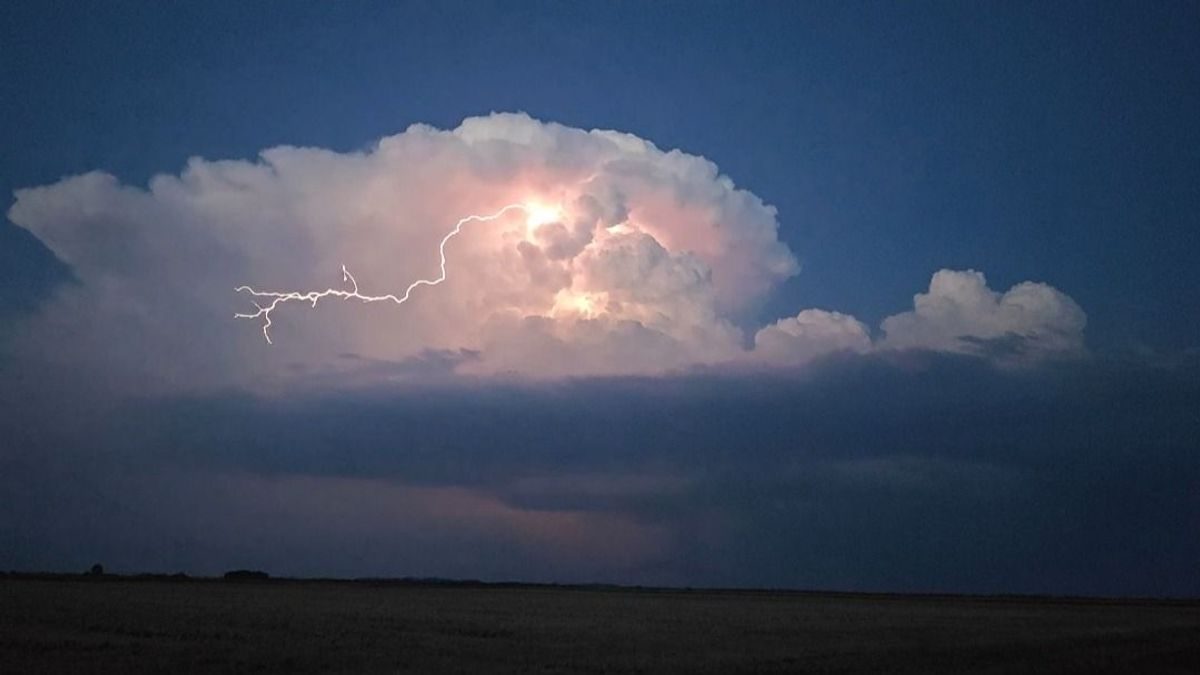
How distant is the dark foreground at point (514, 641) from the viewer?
2983 centimetres

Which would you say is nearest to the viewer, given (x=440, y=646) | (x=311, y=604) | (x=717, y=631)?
(x=440, y=646)

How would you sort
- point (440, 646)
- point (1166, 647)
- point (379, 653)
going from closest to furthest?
point (379, 653), point (440, 646), point (1166, 647)

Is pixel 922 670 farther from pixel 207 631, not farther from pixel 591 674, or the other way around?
pixel 207 631

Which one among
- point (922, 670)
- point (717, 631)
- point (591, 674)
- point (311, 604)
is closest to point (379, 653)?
point (591, 674)

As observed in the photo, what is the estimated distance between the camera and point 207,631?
123 ft

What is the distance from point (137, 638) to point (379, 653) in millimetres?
7922

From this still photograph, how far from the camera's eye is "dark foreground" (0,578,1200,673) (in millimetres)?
29828

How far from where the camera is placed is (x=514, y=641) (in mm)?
38969

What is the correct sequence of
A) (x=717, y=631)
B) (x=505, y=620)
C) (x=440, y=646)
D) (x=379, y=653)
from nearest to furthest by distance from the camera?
(x=379, y=653), (x=440, y=646), (x=717, y=631), (x=505, y=620)

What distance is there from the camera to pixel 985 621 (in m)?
63.2

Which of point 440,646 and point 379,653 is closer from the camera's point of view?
point 379,653

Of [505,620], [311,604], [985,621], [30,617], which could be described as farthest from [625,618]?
[30,617]

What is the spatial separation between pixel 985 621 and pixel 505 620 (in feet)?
94.7

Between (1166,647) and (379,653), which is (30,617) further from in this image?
(1166,647)
